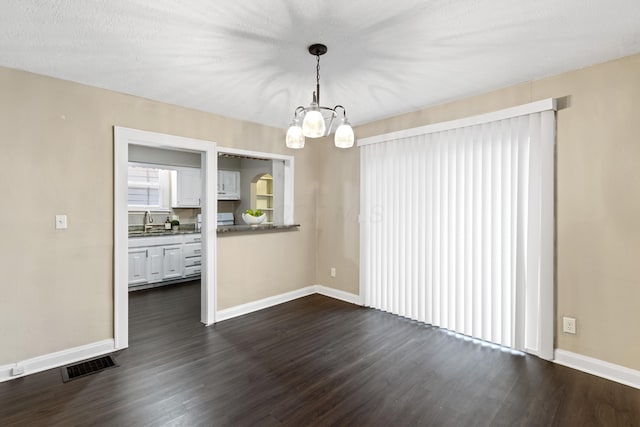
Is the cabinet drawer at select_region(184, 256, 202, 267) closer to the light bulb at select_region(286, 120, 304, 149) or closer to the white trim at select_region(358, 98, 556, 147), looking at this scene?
the white trim at select_region(358, 98, 556, 147)

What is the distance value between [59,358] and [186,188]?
12.6 ft

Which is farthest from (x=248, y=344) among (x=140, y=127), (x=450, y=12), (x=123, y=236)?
(x=450, y=12)

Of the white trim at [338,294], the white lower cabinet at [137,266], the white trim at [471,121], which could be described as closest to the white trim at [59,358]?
the white lower cabinet at [137,266]

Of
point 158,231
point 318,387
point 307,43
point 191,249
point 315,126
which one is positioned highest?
point 307,43

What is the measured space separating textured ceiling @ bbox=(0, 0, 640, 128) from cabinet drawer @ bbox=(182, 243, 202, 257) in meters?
3.13

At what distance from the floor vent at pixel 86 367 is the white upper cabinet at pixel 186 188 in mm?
3574

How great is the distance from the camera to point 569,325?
8.81 ft

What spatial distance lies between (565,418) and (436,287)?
1.63 meters

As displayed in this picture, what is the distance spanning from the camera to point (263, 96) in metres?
3.20

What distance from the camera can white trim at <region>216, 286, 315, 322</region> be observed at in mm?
3869

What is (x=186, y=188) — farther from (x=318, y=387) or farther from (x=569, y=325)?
(x=569, y=325)

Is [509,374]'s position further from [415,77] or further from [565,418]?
[415,77]

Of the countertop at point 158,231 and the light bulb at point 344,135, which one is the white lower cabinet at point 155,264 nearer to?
the countertop at point 158,231

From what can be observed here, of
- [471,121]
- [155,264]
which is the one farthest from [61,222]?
[471,121]
